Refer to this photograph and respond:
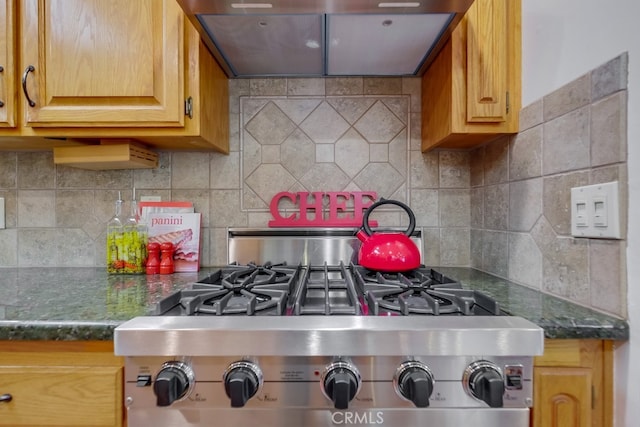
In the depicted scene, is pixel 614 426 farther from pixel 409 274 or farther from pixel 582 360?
pixel 409 274

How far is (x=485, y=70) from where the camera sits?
103 centimetres

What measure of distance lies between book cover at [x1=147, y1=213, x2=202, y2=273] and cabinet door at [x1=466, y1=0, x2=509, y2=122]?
104cm

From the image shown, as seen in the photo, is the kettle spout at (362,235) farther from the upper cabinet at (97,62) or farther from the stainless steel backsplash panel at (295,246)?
the upper cabinet at (97,62)

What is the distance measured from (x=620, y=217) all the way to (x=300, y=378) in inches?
27.5

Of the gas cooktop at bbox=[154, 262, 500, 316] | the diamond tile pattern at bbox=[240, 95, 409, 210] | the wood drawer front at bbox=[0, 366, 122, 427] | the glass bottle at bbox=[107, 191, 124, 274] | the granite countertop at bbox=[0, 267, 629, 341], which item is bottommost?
the wood drawer front at bbox=[0, 366, 122, 427]

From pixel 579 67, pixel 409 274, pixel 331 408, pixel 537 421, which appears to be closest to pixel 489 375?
pixel 537 421

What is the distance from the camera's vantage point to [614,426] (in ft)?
2.30

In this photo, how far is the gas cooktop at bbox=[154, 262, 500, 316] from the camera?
732mm

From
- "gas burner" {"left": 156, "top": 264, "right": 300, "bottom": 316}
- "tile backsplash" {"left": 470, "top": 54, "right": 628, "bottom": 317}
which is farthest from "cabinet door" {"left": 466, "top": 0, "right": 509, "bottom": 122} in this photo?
"gas burner" {"left": 156, "top": 264, "right": 300, "bottom": 316}

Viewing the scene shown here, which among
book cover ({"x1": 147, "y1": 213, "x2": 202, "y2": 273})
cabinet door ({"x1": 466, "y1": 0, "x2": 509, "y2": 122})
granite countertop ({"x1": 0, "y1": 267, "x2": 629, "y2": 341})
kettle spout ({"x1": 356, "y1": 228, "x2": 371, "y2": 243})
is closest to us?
granite countertop ({"x1": 0, "y1": 267, "x2": 629, "y2": 341})

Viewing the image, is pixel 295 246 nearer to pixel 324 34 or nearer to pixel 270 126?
pixel 270 126

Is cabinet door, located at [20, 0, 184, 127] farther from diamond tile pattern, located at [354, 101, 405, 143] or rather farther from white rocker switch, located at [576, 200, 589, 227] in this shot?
white rocker switch, located at [576, 200, 589, 227]

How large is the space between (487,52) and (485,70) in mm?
51

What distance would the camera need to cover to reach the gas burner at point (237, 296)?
2.40 ft
